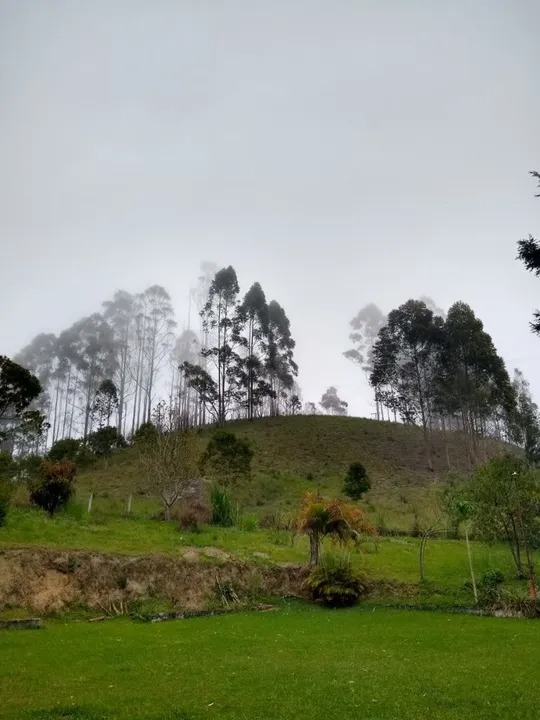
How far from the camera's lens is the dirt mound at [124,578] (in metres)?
15.1

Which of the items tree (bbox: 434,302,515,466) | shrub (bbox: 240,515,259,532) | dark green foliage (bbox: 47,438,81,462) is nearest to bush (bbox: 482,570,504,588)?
shrub (bbox: 240,515,259,532)

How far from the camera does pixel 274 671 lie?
8.73 meters

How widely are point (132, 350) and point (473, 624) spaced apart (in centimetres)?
5807

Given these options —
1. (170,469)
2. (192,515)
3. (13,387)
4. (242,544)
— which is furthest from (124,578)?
(13,387)

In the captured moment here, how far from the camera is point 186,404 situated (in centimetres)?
6700

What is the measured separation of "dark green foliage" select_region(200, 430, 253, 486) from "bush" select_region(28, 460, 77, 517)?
931 centimetres

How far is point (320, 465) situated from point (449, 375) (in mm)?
13535

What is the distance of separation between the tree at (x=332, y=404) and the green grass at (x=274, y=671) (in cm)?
8310

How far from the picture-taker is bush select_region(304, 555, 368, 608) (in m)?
17.4

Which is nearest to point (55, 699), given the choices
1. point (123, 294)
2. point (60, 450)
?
point (60, 450)

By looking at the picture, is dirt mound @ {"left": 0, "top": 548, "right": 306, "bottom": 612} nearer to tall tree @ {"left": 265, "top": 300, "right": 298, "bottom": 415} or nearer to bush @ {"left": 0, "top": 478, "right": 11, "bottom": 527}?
bush @ {"left": 0, "top": 478, "right": 11, "bottom": 527}

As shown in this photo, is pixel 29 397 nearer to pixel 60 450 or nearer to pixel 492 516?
pixel 60 450

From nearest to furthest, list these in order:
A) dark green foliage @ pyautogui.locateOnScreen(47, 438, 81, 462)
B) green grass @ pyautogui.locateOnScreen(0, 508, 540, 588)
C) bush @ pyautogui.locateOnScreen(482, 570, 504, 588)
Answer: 1. bush @ pyautogui.locateOnScreen(482, 570, 504, 588)
2. green grass @ pyautogui.locateOnScreen(0, 508, 540, 588)
3. dark green foliage @ pyautogui.locateOnScreen(47, 438, 81, 462)

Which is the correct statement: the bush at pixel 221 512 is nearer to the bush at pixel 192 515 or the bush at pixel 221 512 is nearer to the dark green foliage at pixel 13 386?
the bush at pixel 192 515
